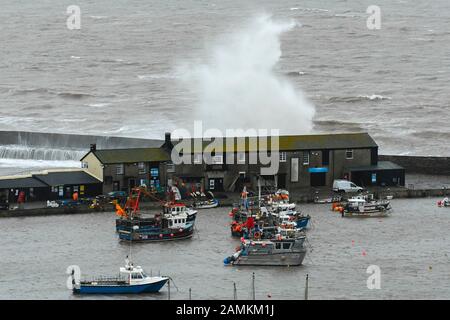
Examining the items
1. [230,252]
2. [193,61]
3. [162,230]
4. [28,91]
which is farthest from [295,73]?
[230,252]

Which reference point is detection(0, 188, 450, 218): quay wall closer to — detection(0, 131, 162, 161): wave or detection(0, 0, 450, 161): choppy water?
detection(0, 131, 162, 161): wave

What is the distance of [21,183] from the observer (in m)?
73.7

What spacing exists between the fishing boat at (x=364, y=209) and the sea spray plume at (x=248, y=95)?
20.4 m

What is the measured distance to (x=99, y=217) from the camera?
71062 millimetres

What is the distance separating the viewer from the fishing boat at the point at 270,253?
62156 mm

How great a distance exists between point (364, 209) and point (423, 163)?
11.2 m

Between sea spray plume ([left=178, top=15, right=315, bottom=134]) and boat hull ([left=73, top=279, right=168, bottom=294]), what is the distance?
116ft

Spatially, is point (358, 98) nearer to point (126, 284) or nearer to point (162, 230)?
point (162, 230)

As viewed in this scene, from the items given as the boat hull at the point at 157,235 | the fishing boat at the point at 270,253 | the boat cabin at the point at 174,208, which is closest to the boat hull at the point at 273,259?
the fishing boat at the point at 270,253

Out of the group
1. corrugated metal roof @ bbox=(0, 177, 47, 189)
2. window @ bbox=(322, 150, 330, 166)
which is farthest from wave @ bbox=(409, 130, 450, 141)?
corrugated metal roof @ bbox=(0, 177, 47, 189)

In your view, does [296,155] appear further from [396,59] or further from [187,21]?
[187,21]

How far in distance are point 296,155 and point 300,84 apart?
4630 cm

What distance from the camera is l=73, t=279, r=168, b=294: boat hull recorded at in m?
57.3

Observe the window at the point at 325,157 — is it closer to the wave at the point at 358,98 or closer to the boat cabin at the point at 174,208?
the boat cabin at the point at 174,208
